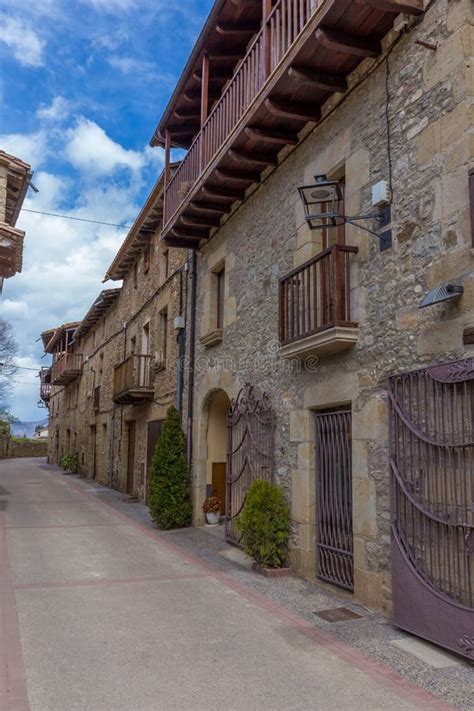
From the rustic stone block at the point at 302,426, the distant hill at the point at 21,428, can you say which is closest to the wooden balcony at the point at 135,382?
the rustic stone block at the point at 302,426

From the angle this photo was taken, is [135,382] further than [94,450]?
No

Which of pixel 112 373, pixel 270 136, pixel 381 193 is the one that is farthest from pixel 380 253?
pixel 112 373

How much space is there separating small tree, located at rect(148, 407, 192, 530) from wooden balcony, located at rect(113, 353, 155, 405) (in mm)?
3298

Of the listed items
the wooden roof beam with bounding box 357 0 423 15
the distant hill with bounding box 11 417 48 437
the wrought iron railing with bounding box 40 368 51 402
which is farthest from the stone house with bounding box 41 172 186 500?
the distant hill with bounding box 11 417 48 437

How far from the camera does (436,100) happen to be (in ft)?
17.5

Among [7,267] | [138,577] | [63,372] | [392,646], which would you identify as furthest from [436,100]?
[63,372]

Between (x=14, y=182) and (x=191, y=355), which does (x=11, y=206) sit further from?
(x=191, y=355)

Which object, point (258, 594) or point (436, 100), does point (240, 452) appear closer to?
point (258, 594)

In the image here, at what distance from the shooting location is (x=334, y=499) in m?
6.64

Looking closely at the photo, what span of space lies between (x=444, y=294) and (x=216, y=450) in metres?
6.92

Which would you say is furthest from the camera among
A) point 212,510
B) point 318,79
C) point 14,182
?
point 14,182

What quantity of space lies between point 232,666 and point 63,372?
82.2 ft

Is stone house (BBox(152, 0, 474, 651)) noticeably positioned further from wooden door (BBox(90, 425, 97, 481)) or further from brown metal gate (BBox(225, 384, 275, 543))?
wooden door (BBox(90, 425, 97, 481))

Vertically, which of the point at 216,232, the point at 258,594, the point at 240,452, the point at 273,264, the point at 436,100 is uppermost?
the point at 216,232
